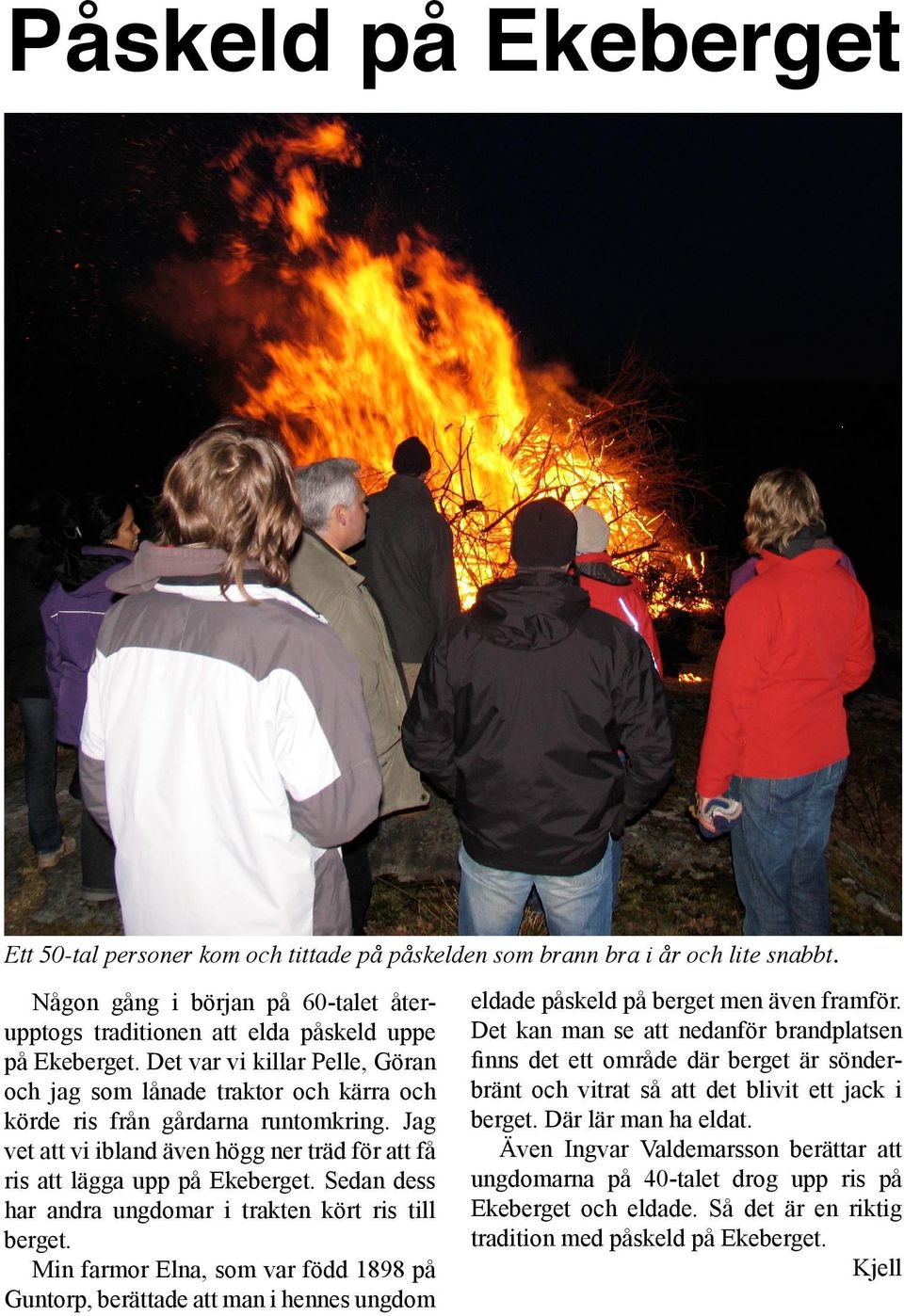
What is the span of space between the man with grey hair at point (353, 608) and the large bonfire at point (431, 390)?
172 inches

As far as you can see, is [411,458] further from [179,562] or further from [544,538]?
[179,562]

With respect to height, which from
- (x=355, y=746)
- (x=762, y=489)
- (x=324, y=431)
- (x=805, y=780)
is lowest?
(x=805, y=780)

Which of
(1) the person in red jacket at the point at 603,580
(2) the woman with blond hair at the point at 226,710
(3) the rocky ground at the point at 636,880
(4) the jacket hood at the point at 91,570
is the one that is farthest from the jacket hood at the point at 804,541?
(4) the jacket hood at the point at 91,570

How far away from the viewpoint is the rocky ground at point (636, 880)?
4.53m

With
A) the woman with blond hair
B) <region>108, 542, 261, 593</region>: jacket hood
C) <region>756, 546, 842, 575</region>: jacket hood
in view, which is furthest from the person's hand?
<region>108, 542, 261, 593</region>: jacket hood

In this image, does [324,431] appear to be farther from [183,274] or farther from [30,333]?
[30,333]

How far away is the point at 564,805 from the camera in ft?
9.21

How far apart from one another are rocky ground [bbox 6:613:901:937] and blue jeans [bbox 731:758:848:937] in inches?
37.8

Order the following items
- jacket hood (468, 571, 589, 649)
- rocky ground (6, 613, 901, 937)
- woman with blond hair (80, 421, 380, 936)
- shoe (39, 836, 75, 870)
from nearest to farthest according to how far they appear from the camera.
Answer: woman with blond hair (80, 421, 380, 936) < jacket hood (468, 571, 589, 649) < rocky ground (6, 613, 901, 937) < shoe (39, 836, 75, 870)

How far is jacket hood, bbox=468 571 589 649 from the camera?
107 inches

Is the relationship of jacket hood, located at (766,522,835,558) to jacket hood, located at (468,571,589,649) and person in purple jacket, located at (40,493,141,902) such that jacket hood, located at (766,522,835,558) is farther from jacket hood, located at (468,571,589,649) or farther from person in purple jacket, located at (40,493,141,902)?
person in purple jacket, located at (40,493,141,902)

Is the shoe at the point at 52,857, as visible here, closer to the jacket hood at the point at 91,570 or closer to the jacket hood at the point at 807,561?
the jacket hood at the point at 91,570
